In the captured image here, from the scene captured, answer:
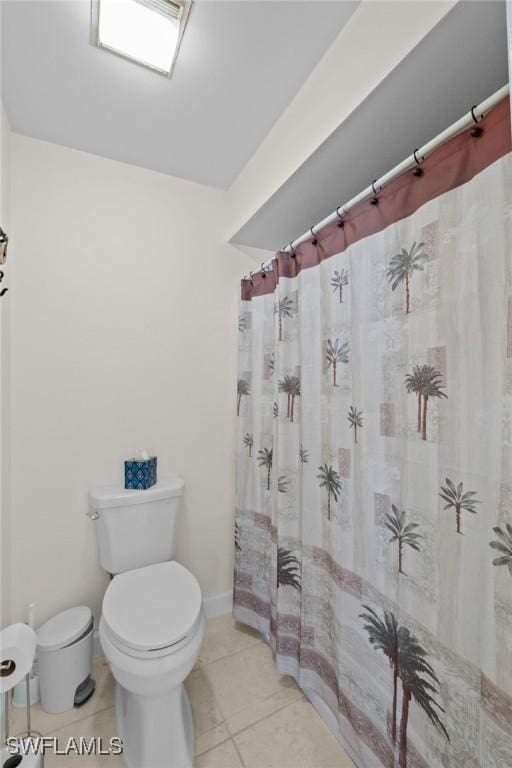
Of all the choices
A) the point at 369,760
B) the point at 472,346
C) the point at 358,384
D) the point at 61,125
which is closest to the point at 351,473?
the point at 358,384

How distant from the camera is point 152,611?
46.3 inches

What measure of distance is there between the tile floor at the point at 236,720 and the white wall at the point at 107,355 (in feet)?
1.26

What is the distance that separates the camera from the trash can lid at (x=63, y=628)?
1329mm

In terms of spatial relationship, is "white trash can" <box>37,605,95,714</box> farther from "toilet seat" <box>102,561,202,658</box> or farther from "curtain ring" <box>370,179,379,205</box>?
"curtain ring" <box>370,179,379,205</box>

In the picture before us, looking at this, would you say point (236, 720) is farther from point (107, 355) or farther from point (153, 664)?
point (107, 355)

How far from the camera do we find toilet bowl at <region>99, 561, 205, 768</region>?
3.36 ft

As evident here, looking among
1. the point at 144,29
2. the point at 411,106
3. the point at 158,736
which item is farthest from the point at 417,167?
the point at 158,736

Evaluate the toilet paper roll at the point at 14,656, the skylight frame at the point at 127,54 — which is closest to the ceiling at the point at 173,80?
the skylight frame at the point at 127,54

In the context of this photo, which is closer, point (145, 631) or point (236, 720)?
point (145, 631)

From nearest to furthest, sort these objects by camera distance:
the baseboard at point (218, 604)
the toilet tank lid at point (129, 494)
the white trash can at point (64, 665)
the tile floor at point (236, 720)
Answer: the tile floor at point (236, 720), the white trash can at point (64, 665), the toilet tank lid at point (129, 494), the baseboard at point (218, 604)

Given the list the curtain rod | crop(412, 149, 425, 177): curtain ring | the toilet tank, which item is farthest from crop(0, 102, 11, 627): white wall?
crop(412, 149, 425, 177): curtain ring

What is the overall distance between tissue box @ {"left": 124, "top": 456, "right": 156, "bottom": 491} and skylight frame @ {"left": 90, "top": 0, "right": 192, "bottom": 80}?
1560mm

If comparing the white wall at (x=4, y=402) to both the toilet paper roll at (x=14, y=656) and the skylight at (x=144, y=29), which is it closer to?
the toilet paper roll at (x=14, y=656)

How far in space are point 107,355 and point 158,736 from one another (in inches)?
57.3
